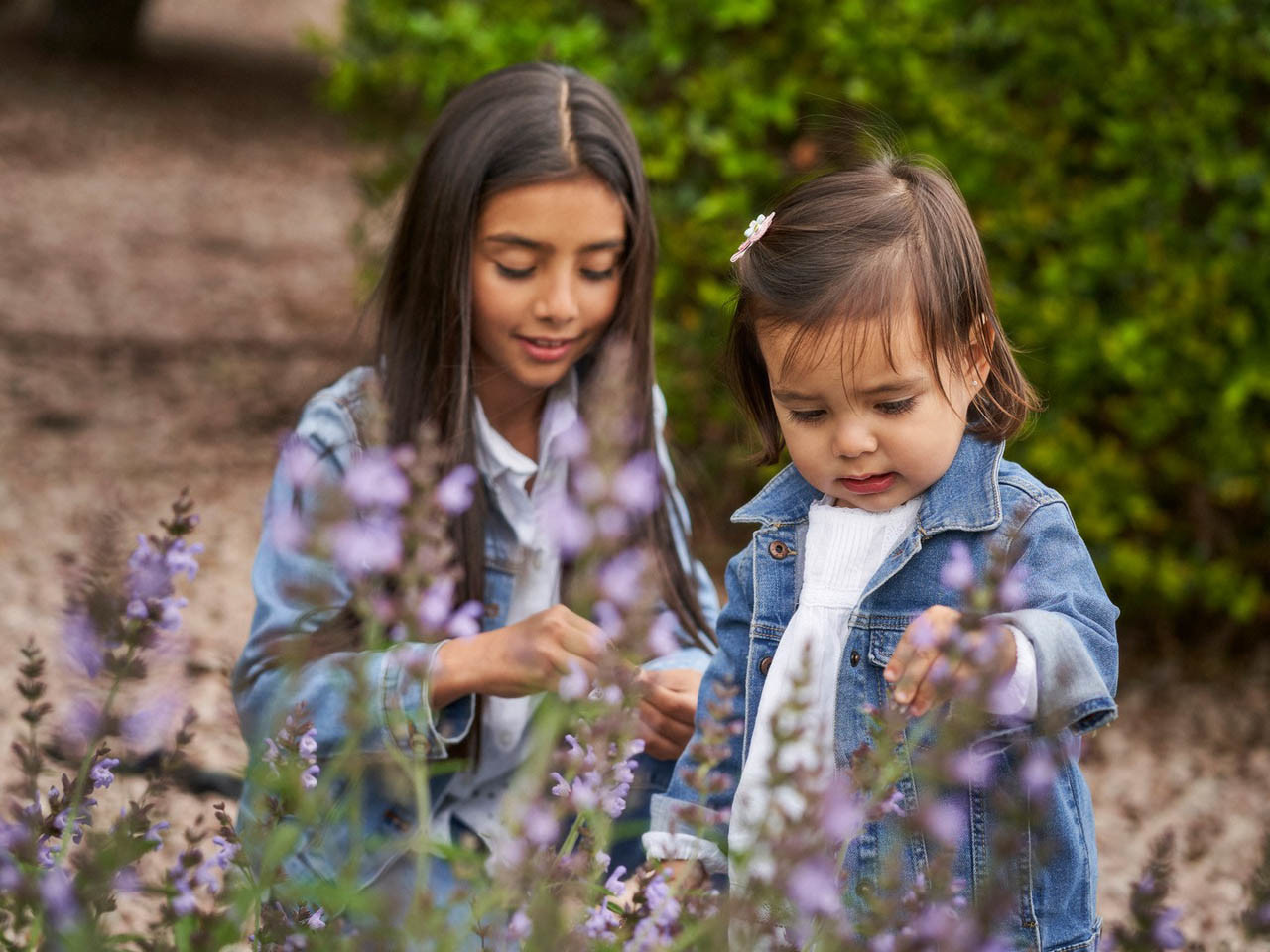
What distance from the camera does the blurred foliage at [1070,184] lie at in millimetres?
4312

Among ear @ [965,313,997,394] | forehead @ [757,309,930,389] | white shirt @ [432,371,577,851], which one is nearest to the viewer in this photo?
forehead @ [757,309,930,389]

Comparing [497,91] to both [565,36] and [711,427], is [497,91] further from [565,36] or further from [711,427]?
[711,427]

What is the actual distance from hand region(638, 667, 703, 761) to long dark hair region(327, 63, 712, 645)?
337 mm

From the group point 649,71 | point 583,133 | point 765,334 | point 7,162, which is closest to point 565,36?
point 649,71

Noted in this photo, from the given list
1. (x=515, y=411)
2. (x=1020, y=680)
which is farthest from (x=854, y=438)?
(x=515, y=411)

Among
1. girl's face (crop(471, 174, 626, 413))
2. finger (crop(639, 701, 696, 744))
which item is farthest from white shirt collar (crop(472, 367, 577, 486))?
finger (crop(639, 701, 696, 744))

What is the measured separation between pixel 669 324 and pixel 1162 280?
1.68 meters

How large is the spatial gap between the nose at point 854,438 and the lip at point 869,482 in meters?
0.07

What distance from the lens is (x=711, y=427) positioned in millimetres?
5344

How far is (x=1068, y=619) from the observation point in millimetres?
1692

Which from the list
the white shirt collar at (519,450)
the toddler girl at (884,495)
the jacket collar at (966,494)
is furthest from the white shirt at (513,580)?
the jacket collar at (966,494)

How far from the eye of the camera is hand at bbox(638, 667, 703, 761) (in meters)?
2.32

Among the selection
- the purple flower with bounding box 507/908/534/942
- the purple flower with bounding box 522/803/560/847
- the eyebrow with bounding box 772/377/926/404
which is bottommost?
the purple flower with bounding box 507/908/534/942

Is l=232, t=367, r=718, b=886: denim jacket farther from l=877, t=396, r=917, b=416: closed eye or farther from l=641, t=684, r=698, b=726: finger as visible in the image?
l=877, t=396, r=917, b=416: closed eye
